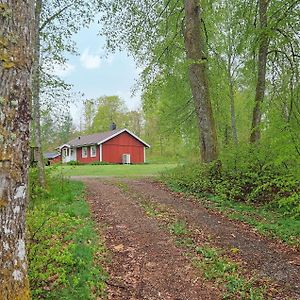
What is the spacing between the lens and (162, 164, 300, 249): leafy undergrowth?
6387mm

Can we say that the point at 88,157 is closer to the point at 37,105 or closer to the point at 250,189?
the point at 37,105

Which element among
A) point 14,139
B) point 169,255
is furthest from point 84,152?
point 14,139

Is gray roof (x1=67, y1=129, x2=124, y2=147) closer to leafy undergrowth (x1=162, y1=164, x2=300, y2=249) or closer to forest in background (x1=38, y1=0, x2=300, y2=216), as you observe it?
forest in background (x1=38, y1=0, x2=300, y2=216)

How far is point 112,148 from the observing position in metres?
36.8

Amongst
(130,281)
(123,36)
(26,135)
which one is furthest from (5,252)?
(123,36)

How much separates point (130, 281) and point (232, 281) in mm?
1238

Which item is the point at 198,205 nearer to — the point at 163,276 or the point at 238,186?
the point at 238,186

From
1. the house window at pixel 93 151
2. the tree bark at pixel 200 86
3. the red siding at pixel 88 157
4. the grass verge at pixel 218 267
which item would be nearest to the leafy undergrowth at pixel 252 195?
the tree bark at pixel 200 86

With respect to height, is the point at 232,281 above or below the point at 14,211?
below

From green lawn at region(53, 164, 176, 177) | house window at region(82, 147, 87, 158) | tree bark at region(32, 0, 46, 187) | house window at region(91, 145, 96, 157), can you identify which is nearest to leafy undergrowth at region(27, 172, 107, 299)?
tree bark at region(32, 0, 46, 187)

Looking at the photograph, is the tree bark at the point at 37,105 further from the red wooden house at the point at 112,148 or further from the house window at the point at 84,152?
the house window at the point at 84,152

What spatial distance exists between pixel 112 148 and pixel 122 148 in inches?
49.5

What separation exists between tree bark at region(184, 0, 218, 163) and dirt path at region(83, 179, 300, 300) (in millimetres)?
2963

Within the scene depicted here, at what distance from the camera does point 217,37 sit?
20.3m
